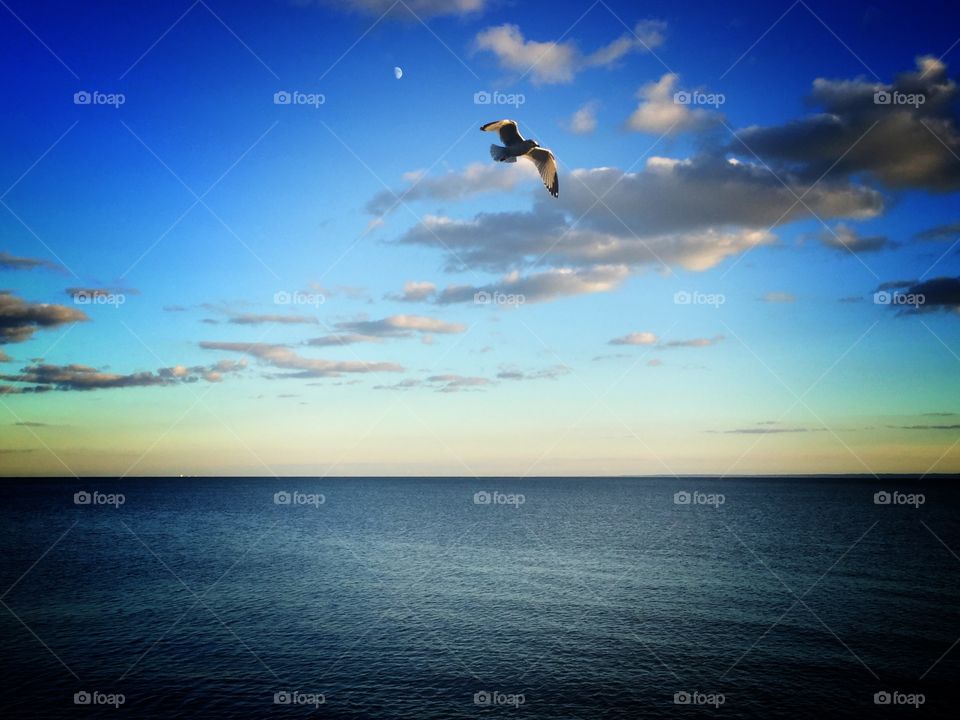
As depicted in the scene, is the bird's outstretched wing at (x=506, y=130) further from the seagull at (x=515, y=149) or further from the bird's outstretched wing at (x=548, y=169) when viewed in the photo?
the bird's outstretched wing at (x=548, y=169)

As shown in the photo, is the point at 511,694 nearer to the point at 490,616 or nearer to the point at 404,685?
the point at 404,685

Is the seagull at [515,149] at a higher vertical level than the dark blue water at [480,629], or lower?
higher

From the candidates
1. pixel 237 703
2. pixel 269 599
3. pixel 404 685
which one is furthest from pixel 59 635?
pixel 404 685

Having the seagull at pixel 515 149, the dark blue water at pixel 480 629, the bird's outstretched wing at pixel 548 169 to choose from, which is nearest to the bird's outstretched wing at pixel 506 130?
the seagull at pixel 515 149

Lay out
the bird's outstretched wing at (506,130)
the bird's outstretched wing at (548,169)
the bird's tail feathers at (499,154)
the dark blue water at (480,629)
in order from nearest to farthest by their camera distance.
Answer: the bird's outstretched wing at (506,130), the bird's tail feathers at (499,154), the bird's outstretched wing at (548,169), the dark blue water at (480,629)

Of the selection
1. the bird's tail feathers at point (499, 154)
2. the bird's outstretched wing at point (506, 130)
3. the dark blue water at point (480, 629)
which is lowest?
the dark blue water at point (480, 629)

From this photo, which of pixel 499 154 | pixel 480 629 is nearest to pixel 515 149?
pixel 499 154

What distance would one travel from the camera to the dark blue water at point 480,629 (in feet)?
89.7

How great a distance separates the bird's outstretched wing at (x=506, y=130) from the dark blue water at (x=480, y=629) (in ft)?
75.5

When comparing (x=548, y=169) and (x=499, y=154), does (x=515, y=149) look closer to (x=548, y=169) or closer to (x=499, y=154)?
(x=499, y=154)

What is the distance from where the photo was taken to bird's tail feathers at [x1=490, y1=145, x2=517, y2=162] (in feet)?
50.6

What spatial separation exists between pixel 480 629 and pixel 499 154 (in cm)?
3105

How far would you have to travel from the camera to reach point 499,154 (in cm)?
1549

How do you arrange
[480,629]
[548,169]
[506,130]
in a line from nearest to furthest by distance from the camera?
[506,130] → [548,169] → [480,629]
